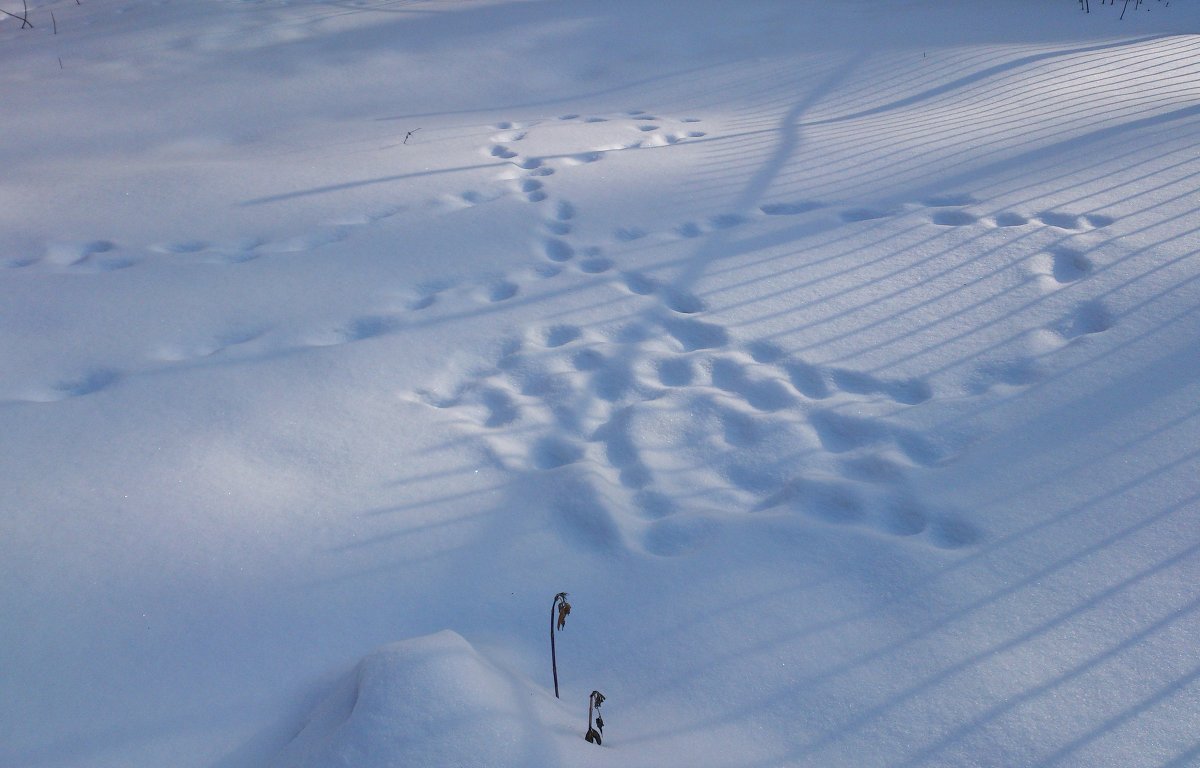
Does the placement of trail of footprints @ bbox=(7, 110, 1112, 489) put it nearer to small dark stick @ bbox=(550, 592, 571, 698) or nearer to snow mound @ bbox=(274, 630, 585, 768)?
small dark stick @ bbox=(550, 592, 571, 698)

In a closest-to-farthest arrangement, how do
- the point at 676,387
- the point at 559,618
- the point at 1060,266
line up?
the point at 559,618 < the point at 676,387 < the point at 1060,266

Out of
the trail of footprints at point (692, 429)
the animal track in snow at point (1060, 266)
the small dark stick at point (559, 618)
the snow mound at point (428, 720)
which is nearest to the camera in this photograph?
the snow mound at point (428, 720)

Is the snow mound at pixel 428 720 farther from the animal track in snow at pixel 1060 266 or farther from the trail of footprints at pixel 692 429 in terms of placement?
the animal track in snow at pixel 1060 266

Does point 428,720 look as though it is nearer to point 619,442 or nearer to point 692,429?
point 619,442

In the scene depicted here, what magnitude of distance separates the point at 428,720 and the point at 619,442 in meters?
1.02

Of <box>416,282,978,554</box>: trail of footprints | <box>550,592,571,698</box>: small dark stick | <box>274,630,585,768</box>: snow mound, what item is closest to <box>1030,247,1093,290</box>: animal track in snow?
<box>416,282,978,554</box>: trail of footprints

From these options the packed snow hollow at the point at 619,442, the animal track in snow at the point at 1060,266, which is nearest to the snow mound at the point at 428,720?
the packed snow hollow at the point at 619,442

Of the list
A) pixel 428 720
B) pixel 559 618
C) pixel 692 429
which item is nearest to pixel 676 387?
pixel 692 429

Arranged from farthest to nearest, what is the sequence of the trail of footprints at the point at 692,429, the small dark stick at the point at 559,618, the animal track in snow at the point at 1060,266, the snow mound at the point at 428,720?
the animal track in snow at the point at 1060,266 < the trail of footprints at the point at 692,429 < the small dark stick at the point at 559,618 < the snow mound at the point at 428,720

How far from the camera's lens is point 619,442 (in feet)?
6.64

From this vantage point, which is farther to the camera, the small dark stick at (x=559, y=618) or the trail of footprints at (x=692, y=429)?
the trail of footprints at (x=692, y=429)

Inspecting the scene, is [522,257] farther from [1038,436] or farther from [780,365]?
[1038,436]

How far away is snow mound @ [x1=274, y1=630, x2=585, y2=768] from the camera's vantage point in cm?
105

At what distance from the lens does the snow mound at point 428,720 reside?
105 cm
